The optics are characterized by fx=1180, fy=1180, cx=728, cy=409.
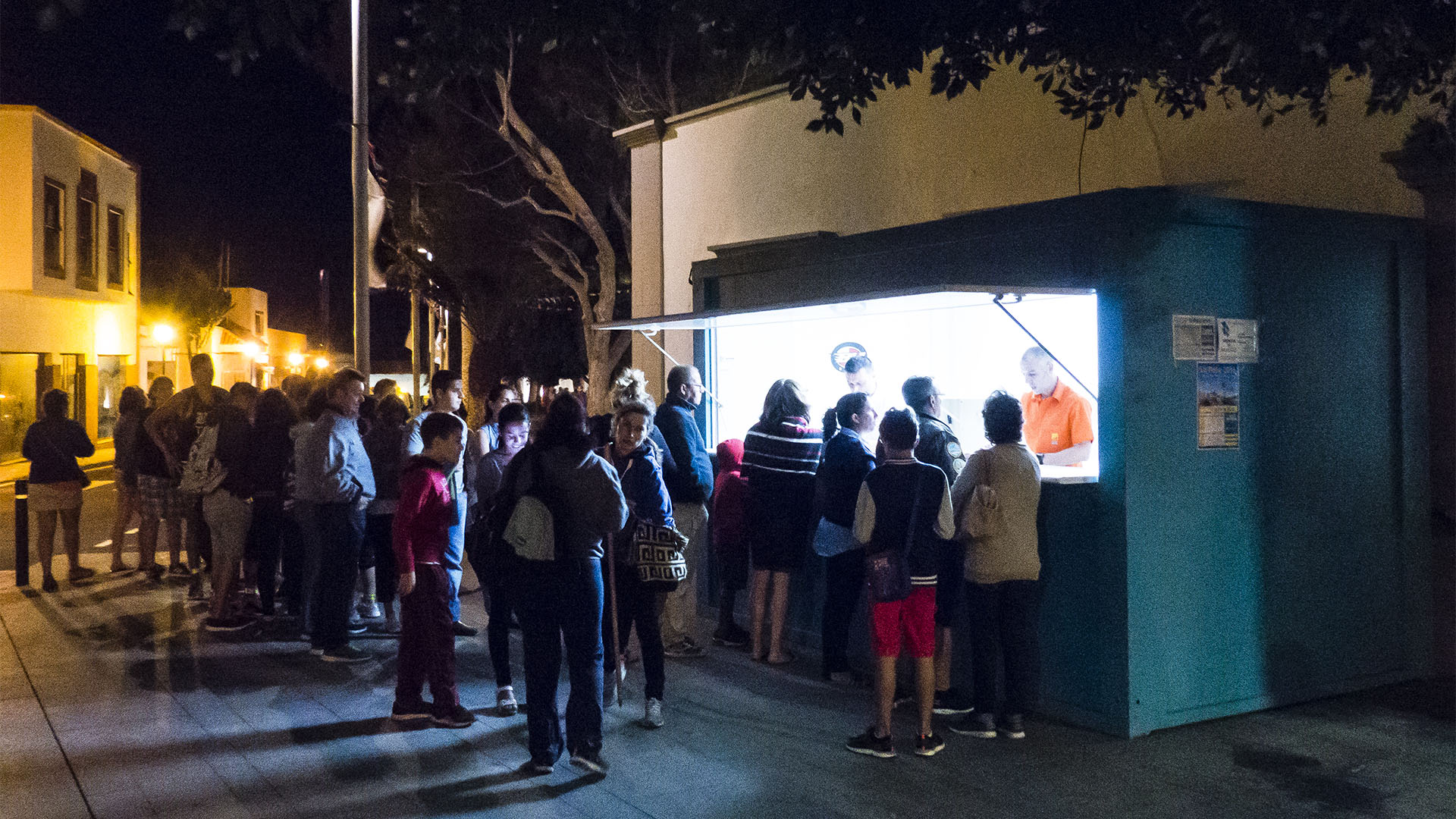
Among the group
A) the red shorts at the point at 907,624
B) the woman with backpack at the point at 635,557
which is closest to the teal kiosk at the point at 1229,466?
the red shorts at the point at 907,624

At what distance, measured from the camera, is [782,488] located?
774cm

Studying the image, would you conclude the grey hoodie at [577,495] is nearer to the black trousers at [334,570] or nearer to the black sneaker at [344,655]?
the black trousers at [334,570]

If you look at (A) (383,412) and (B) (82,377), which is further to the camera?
(B) (82,377)

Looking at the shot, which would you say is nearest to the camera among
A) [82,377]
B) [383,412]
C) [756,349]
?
[383,412]

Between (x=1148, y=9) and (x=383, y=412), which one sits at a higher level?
(x=1148, y=9)

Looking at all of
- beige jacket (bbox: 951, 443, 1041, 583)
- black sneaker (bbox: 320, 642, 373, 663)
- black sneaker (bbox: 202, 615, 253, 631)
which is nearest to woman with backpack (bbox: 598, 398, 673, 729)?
beige jacket (bbox: 951, 443, 1041, 583)

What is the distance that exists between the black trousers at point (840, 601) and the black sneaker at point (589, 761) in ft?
7.00

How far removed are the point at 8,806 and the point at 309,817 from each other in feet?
4.64

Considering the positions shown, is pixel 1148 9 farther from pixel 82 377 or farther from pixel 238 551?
pixel 82 377

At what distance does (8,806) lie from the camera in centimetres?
520

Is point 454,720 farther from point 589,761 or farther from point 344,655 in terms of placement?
point 344,655

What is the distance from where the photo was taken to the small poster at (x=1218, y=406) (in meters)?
6.24

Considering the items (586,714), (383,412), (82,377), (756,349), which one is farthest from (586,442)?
(82,377)

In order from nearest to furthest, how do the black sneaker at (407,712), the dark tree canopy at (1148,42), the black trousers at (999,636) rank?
the dark tree canopy at (1148,42) < the black trousers at (999,636) < the black sneaker at (407,712)
